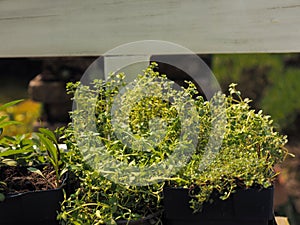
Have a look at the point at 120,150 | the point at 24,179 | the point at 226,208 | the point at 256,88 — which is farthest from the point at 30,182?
the point at 256,88

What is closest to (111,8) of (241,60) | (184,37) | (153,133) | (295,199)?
(184,37)

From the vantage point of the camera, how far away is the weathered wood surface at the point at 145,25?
113cm

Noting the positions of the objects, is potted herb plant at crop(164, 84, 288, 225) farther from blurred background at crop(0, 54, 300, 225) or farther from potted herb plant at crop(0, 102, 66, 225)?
blurred background at crop(0, 54, 300, 225)

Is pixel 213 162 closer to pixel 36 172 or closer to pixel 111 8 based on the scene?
pixel 36 172

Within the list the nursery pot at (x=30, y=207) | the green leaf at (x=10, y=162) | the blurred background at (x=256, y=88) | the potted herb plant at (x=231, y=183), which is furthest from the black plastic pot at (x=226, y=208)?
the blurred background at (x=256, y=88)

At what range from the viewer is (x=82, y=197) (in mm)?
917

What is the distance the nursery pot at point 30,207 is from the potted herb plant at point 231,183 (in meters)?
0.23

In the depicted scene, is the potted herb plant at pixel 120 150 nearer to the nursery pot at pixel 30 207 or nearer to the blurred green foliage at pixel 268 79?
the nursery pot at pixel 30 207

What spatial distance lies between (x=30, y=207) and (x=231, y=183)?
0.40 meters

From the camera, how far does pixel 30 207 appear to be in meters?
0.93

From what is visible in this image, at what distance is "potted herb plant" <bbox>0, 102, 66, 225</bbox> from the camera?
926 mm

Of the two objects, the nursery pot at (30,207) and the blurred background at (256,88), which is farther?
the blurred background at (256,88)

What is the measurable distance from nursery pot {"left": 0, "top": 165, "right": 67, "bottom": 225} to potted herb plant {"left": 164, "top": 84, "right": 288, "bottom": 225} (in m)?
0.23

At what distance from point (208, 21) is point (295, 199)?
163 cm
